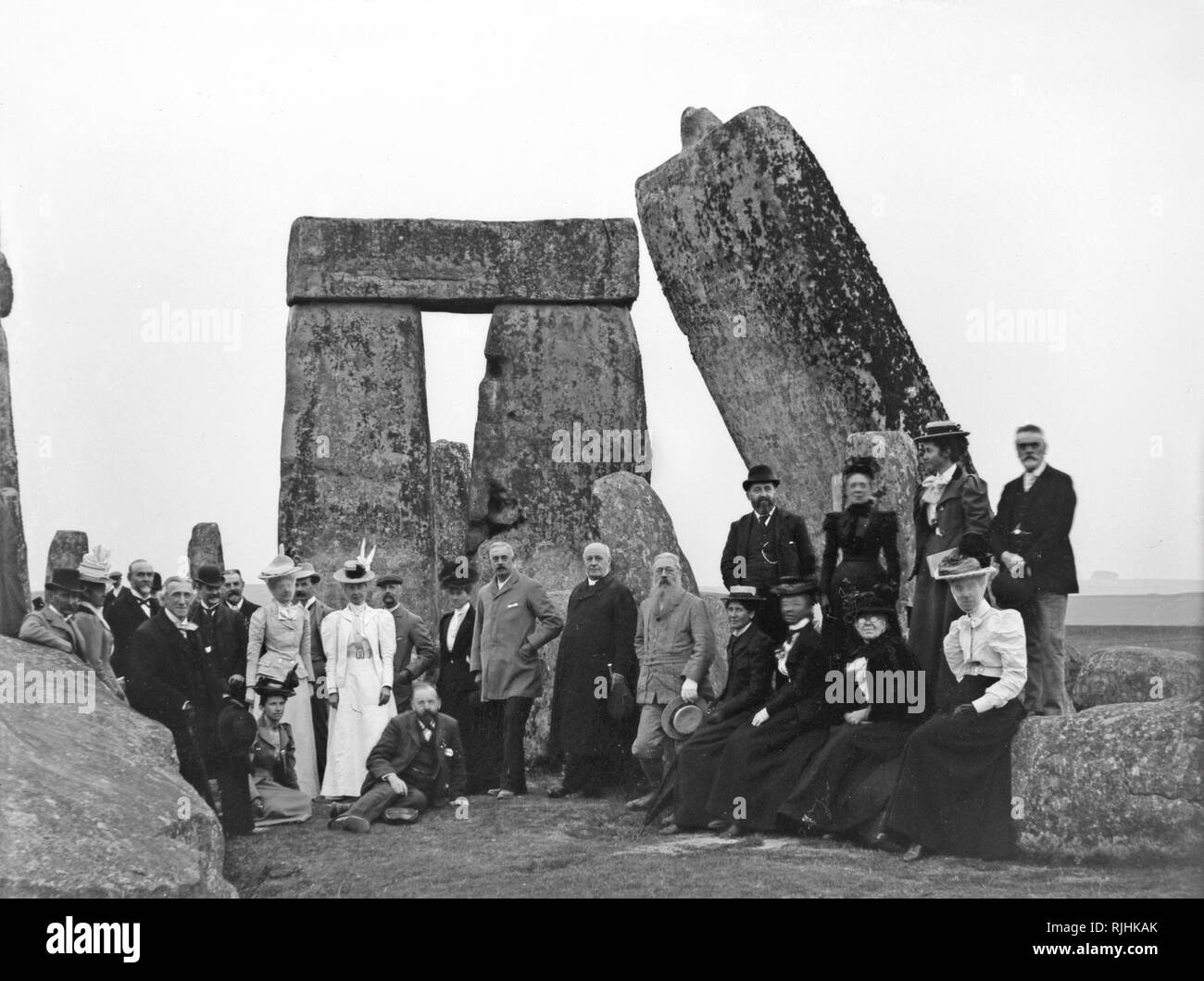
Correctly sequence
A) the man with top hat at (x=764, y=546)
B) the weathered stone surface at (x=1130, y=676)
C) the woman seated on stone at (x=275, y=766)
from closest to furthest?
the man with top hat at (x=764, y=546) → the woman seated on stone at (x=275, y=766) → the weathered stone surface at (x=1130, y=676)

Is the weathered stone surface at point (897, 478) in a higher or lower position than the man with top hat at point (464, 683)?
higher

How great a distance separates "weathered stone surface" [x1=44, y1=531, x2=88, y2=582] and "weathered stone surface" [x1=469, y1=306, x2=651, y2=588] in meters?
5.93

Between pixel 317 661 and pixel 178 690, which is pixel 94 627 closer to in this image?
pixel 178 690

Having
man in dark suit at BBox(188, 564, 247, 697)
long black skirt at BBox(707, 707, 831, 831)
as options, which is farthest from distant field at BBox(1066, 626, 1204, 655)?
long black skirt at BBox(707, 707, 831, 831)

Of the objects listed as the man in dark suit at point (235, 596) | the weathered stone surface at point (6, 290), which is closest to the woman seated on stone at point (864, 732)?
the man in dark suit at point (235, 596)

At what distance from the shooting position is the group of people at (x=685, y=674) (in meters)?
9.67

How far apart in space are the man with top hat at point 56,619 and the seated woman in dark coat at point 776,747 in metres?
3.69

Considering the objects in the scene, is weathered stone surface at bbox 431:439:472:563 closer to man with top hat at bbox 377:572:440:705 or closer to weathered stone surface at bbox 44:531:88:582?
weathered stone surface at bbox 44:531:88:582

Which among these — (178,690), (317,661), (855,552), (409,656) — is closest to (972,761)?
(855,552)

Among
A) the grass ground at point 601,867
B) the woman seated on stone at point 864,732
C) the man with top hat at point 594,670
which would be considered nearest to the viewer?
the grass ground at point 601,867

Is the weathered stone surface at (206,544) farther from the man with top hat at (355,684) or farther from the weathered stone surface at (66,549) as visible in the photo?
the man with top hat at (355,684)

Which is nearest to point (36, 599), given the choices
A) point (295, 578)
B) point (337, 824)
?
point (295, 578)
